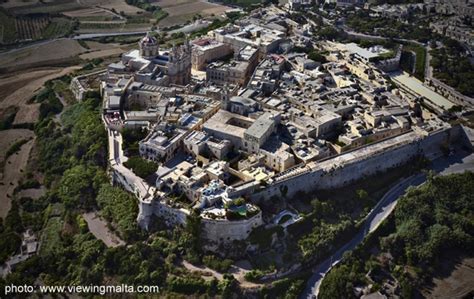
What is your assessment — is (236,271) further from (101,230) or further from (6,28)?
(6,28)

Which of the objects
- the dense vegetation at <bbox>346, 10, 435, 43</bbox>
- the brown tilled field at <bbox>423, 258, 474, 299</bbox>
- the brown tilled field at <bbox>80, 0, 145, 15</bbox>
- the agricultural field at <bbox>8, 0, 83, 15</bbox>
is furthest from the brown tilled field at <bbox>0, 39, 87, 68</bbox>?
the brown tilled field at <bbox>423, 258, 474, 299</bbox>

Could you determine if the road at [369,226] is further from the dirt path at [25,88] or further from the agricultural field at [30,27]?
the agricultural field at [30,27]

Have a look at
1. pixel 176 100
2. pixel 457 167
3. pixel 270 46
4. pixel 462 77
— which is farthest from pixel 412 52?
pixel 176 100

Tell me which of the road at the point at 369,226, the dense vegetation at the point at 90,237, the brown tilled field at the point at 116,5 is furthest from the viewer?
the brown tilled field at the point at 116,5

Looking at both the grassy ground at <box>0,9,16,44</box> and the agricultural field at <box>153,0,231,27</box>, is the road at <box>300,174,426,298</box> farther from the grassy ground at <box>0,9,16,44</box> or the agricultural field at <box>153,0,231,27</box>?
the grassy ground at <box>0,9,16,44</box>

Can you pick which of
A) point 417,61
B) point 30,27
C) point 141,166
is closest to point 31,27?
point 30,27

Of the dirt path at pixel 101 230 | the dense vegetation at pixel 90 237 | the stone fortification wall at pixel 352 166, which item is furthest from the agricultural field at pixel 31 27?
the stone fortification wall at pixel 352 166

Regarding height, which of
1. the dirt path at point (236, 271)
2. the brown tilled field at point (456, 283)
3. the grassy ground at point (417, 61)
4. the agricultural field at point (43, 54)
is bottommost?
the brown tilled field at point (456, 283)
